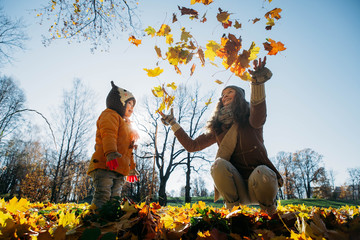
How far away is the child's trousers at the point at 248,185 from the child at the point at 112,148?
4.31ft

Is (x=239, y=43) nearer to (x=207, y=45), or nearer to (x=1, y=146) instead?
(x=207, y=45)

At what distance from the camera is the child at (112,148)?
2.42 meters

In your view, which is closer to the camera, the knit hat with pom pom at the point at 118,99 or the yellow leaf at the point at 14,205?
Answer: the yellow leaf at the point at 14,205

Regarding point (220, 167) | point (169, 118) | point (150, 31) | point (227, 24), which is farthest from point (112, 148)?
point (227, 24)

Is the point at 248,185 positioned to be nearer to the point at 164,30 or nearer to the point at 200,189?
the point at 164,30

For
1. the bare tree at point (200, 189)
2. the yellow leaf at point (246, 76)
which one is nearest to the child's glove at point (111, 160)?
the yellow leaf at point (246, 76)

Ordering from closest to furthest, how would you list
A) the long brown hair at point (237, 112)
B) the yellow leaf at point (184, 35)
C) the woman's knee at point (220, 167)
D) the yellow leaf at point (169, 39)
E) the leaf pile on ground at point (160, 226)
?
the leaf pile on ground at point (160, 226) < the yellow leaf at point (184, 35) < the yellow leaf at point (169, 39) < the woman's knee at point (220, 167) < the long brown hair at point (237, 112)

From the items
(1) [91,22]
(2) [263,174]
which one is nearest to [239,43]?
(2) [263,174]

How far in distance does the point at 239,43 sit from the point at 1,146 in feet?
62.6

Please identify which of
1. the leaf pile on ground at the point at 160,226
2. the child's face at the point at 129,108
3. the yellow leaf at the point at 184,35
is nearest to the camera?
the leaf pile on ground at the point at 160,226

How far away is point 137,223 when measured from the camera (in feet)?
3.15

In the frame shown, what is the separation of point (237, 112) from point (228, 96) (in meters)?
0.31

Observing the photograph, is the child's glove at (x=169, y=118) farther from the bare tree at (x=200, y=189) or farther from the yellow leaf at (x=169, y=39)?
the bare tree at (x=200, y=189)

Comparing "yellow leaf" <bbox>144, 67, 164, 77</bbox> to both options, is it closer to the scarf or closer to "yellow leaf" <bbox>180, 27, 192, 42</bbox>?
"yellow leaf" <bbox>180, 27, 192, 42</bbox>
